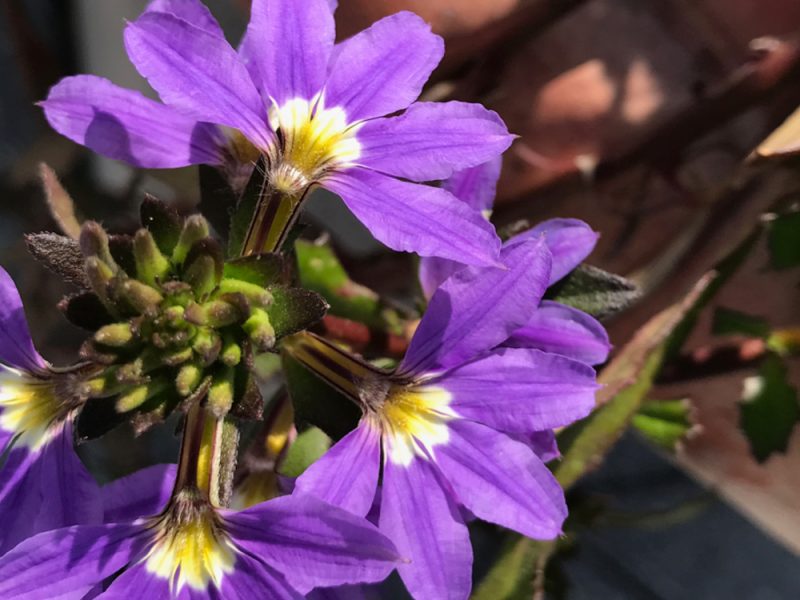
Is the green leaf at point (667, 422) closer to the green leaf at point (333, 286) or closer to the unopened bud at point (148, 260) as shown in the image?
the green leaf at point (333, 286)

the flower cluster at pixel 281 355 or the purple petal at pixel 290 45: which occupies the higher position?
the purple petal at pixel 290 45

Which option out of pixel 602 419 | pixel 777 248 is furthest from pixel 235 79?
pixel 777 248

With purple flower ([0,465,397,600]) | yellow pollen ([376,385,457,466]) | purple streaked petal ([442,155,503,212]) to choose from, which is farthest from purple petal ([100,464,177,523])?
purple streaked petal ([442,155,503,212])

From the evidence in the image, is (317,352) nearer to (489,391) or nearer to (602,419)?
(489,391)

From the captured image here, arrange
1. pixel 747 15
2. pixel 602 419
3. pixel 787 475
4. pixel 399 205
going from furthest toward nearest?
pixel 787 475, pixel 747 15, pixel 602 419, pixel 399 205

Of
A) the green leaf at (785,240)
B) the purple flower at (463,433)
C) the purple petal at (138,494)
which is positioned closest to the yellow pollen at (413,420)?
the purple flower at (463,433)

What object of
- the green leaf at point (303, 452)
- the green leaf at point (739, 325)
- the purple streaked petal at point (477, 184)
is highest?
the purple streaked petal at point (477, 184)
